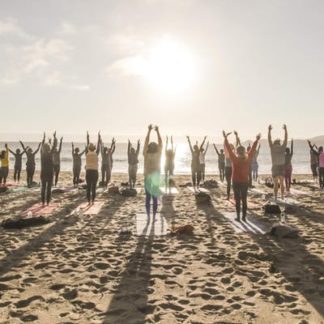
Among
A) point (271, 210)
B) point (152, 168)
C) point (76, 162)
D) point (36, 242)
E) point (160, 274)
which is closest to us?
point (160, 274)

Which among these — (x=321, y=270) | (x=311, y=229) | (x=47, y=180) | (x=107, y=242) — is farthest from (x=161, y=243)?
(x=47, y=180)

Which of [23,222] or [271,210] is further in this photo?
[271,210]

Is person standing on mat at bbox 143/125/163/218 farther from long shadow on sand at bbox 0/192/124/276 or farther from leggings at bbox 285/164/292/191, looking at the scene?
leggings at bbox 285/164/292/191

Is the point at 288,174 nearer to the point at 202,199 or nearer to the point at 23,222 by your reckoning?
the point at 202,199

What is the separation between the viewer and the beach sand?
4668 millimetres

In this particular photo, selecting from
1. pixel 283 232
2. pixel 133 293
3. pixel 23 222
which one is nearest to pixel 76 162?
pixel 23 222

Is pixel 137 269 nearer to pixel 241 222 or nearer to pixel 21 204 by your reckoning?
pixel 241 222

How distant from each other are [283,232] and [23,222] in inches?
248

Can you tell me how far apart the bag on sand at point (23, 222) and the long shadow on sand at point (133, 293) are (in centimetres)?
361

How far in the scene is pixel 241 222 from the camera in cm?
1029

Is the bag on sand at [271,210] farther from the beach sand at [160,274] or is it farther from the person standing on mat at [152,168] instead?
the person standing on mat at [152,168]

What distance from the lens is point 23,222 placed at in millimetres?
9617

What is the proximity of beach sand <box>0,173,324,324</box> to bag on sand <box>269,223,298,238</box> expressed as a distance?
18 cm

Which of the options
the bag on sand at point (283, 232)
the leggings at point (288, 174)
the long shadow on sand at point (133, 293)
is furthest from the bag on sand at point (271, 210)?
the leggings at point (288, 174)
